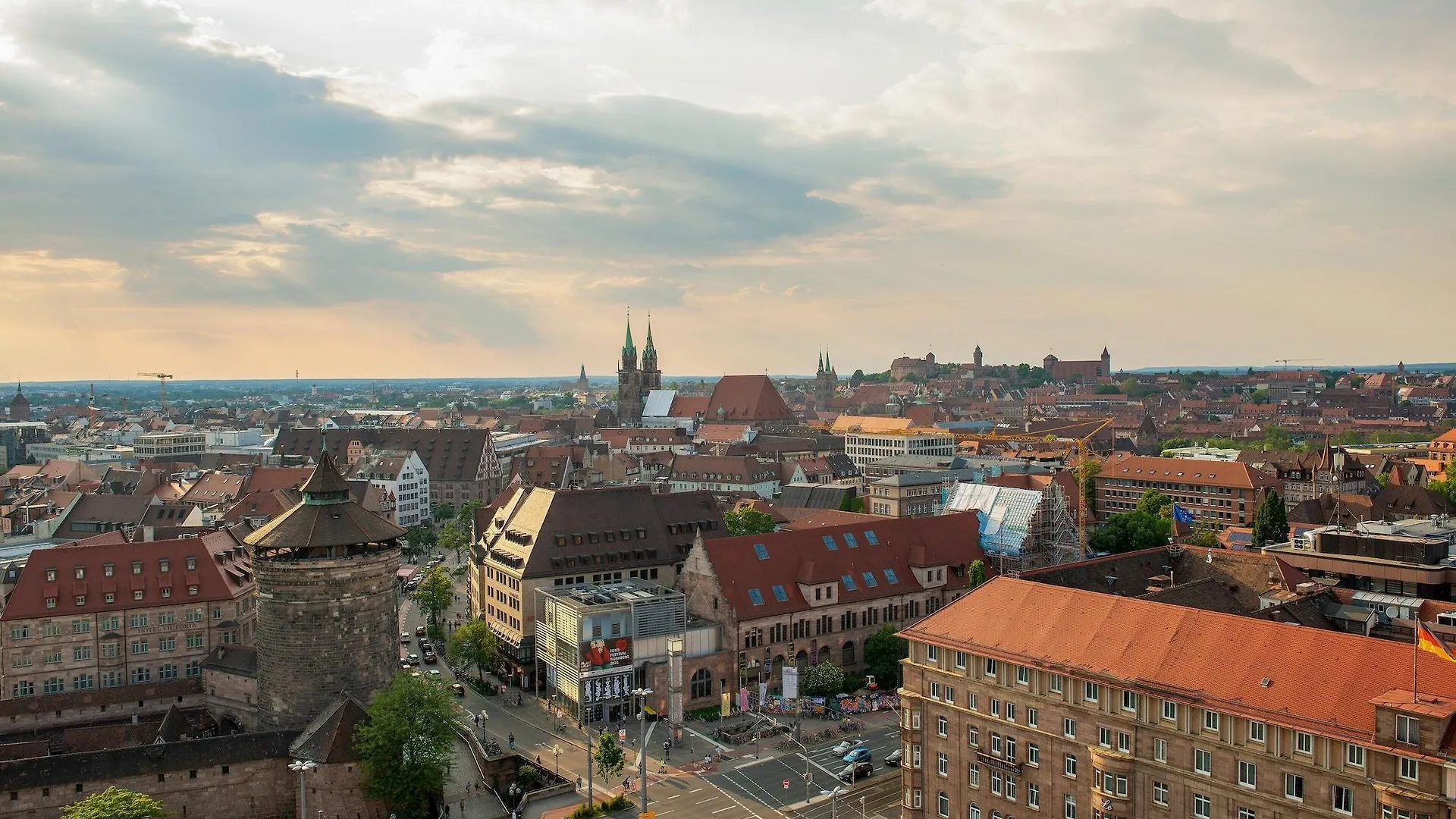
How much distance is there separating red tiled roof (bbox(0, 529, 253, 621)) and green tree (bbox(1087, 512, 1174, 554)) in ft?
279

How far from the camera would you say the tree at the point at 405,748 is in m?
60.1

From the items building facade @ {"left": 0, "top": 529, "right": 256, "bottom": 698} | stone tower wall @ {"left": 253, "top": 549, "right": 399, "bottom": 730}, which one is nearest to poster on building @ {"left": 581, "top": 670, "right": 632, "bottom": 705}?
stone tower wall @ {"left": 253, "top": 549, "right": 399, "bottom": 730}

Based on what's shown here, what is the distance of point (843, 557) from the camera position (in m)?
88.1

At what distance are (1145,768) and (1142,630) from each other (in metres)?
6.11

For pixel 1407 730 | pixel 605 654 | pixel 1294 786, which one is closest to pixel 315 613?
pixel 605 654

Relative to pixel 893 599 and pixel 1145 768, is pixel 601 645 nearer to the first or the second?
pixel 893 599

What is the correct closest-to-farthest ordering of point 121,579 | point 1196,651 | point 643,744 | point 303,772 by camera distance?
point 1196,651
point 303,772
point 643,744
point 121,579

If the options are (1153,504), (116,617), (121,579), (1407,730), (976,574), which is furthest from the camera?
(1153,504)

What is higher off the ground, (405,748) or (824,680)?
(405,748)

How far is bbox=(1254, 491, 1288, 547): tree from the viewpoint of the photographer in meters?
113

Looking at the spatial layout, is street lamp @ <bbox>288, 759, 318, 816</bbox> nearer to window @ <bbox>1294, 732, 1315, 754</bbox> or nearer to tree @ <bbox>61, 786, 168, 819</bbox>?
tree @ <bbox>61, 786, 168, 819</bbox>

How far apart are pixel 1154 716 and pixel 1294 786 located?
5.98 meters

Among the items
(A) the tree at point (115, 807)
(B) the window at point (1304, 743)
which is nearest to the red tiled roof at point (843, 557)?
(A) the tree at point (115, 807)

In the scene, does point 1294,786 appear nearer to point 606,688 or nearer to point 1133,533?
point 606,688
